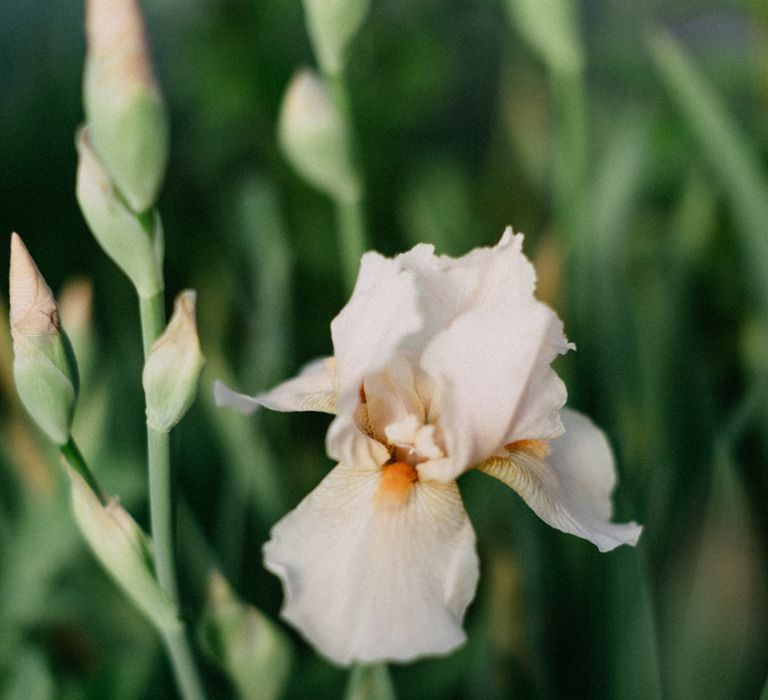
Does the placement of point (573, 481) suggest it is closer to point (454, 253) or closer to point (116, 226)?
point (116, 226)

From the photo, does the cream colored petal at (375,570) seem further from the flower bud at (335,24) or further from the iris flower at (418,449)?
the flower bud at (335,24)

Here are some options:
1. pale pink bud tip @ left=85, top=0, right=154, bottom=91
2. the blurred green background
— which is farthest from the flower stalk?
the blurred green background

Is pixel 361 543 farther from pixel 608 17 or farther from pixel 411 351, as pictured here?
pixel 608 17

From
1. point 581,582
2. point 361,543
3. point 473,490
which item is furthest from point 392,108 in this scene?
point 361,543

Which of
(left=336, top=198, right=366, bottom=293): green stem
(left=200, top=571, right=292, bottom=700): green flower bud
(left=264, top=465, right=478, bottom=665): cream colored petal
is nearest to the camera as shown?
(left=264, top=465, right=478, bottom=665): cream colored petal

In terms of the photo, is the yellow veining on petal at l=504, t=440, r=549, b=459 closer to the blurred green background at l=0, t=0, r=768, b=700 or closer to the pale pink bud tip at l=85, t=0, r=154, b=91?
the blurred green background at l=0, t=0, r=768, b=700

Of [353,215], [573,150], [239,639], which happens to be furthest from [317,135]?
[239,639]
